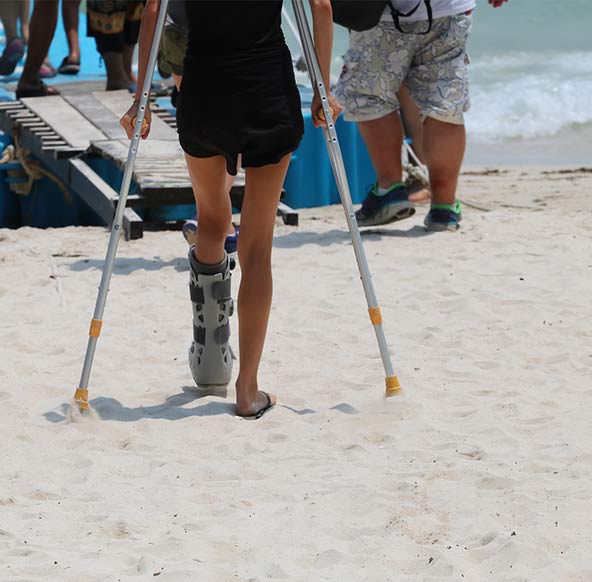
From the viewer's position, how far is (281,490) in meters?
3.49

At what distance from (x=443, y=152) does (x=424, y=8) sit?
86 centimetres

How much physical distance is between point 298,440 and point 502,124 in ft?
36.9

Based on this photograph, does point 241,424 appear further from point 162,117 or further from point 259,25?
point 162,117

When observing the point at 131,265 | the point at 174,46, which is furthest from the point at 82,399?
the point at 174,46

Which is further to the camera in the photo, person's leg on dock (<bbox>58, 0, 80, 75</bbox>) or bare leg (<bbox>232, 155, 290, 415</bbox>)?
person's leg on dock (<bbox>58, 0, 80, 75</bbox>)

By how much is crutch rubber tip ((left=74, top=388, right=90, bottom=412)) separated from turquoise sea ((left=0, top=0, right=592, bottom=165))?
667 centimetres

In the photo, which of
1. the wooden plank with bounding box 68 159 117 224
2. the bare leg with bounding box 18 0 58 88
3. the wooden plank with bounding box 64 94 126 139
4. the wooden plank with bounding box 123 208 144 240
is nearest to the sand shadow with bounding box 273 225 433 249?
the wooden plank with bounding box 123 208 144 240

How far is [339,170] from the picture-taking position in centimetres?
411

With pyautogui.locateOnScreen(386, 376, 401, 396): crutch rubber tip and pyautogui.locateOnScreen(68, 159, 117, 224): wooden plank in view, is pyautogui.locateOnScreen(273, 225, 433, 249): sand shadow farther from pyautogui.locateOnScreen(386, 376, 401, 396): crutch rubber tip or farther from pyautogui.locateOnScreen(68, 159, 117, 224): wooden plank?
pyautogui.locateOnScreen(386, 376, 401, 396): crutch rubber tip

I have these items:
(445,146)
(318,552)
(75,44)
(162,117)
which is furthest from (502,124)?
(318,552)

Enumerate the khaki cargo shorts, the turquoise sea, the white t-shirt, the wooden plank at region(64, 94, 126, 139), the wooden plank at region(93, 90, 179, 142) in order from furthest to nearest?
the turquoise sea
the wooden plank at region(64, 94, 126, 139)
the wooden plank at region(93, 90, 179, 142)
the white t-shirt
the khaki cargo shorts

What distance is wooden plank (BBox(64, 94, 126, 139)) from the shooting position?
809 centimetres

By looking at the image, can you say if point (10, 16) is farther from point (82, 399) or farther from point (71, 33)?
point (82, 399)

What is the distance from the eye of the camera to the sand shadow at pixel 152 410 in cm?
413
